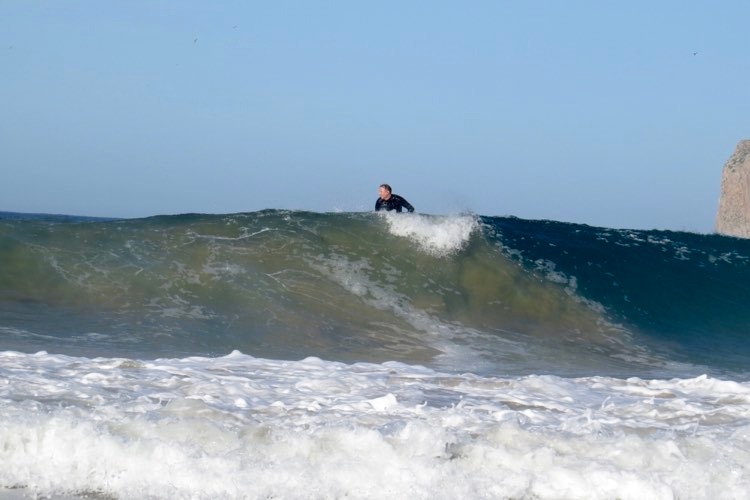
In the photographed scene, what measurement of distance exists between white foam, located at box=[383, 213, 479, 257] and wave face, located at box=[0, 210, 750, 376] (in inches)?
1.0

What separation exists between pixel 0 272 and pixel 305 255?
3.66 metres

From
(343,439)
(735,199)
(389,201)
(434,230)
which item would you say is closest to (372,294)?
(434,230)

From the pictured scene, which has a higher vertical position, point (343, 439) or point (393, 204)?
point (393, 204)

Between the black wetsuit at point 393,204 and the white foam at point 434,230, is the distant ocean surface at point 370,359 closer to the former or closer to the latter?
the white foam at point 434,230

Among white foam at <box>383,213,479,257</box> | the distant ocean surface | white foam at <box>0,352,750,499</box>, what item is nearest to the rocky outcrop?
the distant ocean surface

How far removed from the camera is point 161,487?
3.96 m

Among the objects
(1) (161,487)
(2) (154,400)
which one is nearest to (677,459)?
(1) (161,487)

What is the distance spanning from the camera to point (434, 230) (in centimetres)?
1301

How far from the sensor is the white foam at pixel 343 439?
4047mm

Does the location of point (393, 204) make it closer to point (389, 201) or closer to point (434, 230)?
point (389, 201)

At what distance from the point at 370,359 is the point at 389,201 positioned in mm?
5777

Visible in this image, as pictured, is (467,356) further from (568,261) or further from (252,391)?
(568,261)

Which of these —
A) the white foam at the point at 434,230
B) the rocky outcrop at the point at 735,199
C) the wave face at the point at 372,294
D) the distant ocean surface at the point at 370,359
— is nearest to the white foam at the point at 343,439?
the distant ocean surface at the point at 370,359

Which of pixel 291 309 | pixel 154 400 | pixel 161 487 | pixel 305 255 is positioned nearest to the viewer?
pixel 161 487
